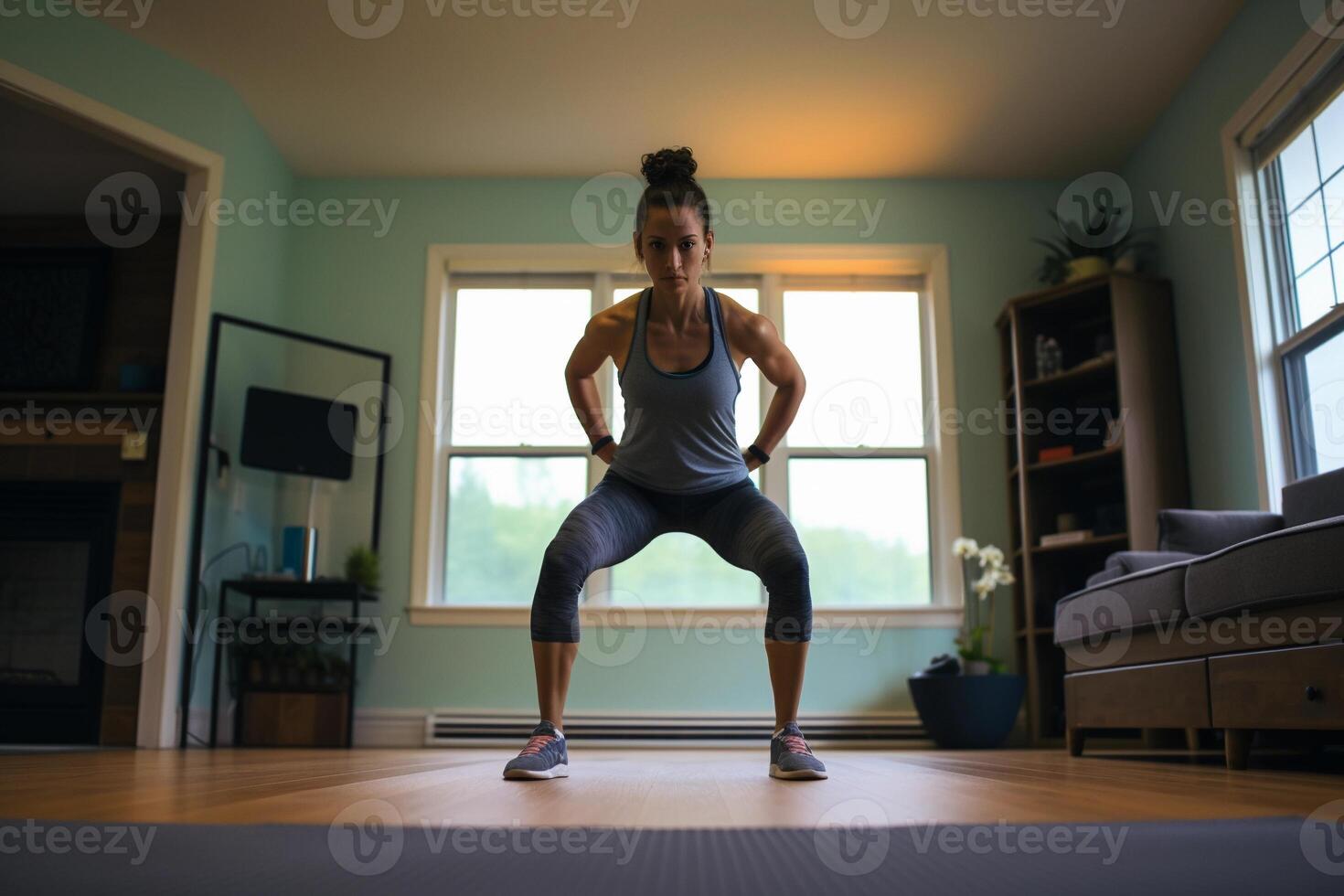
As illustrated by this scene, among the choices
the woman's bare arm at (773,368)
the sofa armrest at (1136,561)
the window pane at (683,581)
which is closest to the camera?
the woman's bare arm at (773,368)

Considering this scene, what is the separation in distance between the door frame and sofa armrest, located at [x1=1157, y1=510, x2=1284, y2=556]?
3.71 metres

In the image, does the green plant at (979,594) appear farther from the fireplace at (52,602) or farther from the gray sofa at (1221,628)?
the fireplace at (52,602)

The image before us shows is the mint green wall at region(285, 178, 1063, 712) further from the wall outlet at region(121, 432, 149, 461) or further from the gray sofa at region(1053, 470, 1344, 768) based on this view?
the gray sofa at region(1053, 470, 1344, 768)

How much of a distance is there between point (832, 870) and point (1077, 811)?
1.41 ft

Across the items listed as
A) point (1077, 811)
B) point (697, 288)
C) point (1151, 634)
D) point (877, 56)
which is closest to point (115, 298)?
point (877, 56)

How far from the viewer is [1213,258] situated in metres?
4.71

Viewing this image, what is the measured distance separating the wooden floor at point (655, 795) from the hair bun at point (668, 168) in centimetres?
114

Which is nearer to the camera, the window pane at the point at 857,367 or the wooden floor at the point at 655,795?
the wooden floor at the point at 655,795

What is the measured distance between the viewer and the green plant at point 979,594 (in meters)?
5.09

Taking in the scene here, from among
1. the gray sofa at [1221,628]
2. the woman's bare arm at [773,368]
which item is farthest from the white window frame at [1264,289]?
the woman's bare arm at [773,368]

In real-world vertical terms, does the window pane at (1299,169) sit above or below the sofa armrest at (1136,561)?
above

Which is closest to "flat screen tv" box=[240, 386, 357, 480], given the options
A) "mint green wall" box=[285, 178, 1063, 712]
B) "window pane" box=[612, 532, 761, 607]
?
"mint green wall" box=[285, 178, 1063, 712]

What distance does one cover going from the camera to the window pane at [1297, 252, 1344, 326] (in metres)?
3.93

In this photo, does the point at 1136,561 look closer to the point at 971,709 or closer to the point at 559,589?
the point at 971,709
